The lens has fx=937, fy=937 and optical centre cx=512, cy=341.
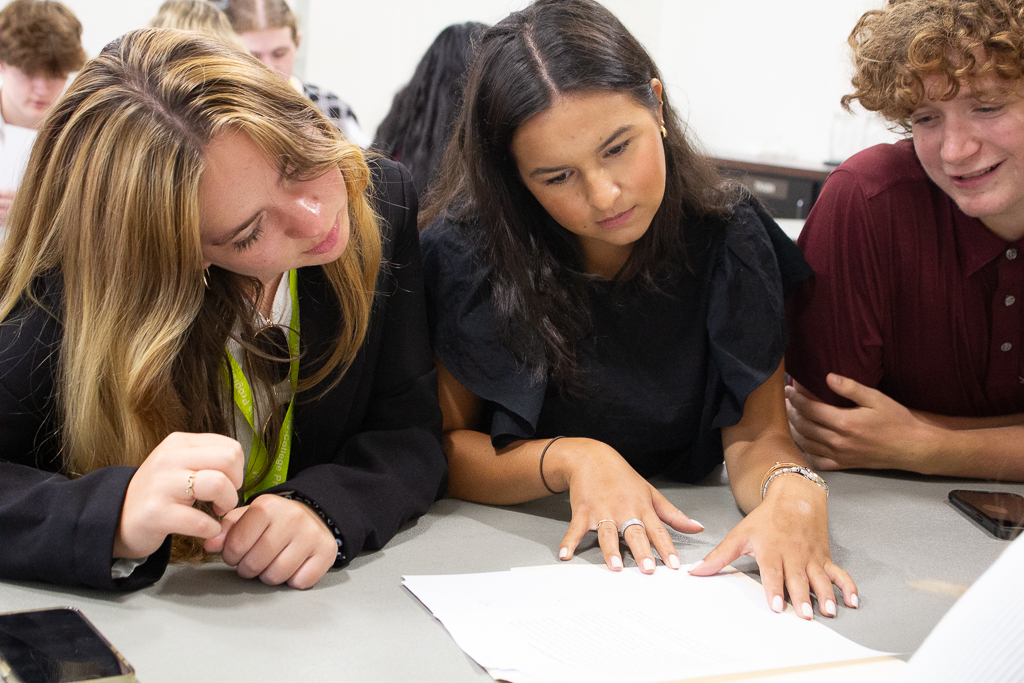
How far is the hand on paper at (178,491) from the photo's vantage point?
0.82 m

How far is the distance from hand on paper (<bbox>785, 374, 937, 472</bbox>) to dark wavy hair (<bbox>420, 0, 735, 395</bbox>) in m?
0.31

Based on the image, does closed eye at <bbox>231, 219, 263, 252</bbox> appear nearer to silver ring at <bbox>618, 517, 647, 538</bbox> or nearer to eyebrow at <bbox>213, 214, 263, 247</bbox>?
eyebrow at <bbox>213, 214, 263, 247</bbox>

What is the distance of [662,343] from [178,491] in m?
0.68

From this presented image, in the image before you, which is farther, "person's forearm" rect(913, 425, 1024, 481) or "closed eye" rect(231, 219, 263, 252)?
"person's forearm" rect(913, 425, 1024, 481)

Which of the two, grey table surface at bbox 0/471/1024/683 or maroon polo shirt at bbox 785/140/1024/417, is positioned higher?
maroon polo shirt at bbox 785/140/1024/417

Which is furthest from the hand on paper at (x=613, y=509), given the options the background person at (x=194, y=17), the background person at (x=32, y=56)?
the background person at (x=32, y=56)

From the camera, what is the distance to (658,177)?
1157mm

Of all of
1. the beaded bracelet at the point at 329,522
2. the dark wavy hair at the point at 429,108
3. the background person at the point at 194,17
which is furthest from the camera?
the background person at the point at 194,17

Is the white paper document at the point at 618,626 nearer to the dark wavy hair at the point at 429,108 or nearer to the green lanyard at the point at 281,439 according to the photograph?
the green lanyard at the point at 281,439

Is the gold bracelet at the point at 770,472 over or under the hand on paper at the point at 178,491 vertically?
under

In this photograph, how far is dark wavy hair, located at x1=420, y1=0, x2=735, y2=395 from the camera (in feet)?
3.71

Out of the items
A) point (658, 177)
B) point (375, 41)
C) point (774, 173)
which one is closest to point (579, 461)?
point (658, 177)

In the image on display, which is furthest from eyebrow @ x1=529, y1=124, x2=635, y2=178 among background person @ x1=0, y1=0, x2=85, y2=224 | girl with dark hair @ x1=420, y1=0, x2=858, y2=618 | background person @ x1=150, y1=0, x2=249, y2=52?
background person @ x1=0, y1=0, x2=85, y2=224

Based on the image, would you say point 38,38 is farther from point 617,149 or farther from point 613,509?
point 613,509
